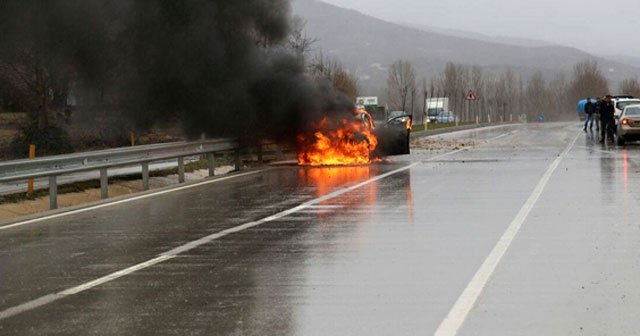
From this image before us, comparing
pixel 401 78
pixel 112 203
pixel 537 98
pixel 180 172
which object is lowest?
pixel 112 203

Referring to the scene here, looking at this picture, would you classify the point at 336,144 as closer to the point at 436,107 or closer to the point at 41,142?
the point at 41,142

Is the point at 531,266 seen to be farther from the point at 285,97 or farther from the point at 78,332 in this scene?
the point at 285,97

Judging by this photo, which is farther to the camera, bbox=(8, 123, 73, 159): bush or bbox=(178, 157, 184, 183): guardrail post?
bbox=(8, 123, 73, 159): bush

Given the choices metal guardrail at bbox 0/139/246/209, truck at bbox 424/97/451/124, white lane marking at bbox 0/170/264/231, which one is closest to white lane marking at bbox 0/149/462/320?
white lane marking at bbox 0/170/264/231

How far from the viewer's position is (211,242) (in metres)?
12.3

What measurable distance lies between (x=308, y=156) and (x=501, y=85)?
138 metres

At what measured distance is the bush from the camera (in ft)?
122

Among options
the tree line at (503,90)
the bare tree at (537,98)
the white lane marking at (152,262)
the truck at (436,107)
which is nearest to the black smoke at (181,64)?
the white lane marking at (152,262)

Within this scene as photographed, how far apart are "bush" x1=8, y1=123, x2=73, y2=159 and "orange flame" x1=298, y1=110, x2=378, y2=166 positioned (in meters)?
12.3

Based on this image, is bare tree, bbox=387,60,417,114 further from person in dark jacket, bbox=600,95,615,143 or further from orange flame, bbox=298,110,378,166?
orange flame, bbox=298,110,378,166

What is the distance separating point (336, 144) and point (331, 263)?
18566 mm

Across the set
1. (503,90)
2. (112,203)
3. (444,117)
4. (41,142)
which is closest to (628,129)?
(41,142)

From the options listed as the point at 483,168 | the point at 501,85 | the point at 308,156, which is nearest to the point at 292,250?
the point at 483,168

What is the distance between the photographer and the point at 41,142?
37.7 m
